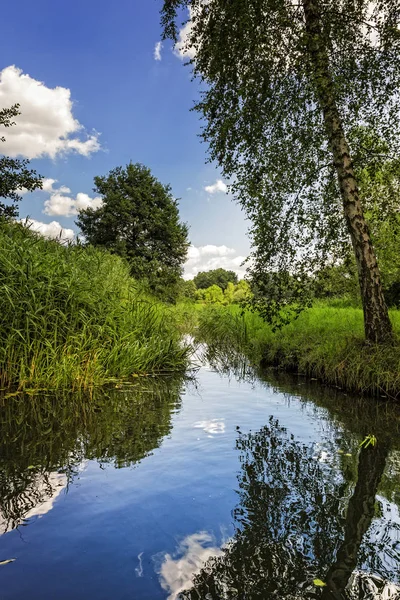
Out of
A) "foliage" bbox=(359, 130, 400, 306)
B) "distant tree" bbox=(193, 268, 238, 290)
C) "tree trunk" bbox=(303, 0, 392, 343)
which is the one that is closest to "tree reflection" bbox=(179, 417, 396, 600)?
"tree trunk" bbox=(303, 0, 392, 343)

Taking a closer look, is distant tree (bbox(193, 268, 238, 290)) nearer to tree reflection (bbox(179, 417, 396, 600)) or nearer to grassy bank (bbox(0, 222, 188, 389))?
grassy bank (bbox(0, 222, 188, 389))

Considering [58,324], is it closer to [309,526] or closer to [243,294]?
[309,526]

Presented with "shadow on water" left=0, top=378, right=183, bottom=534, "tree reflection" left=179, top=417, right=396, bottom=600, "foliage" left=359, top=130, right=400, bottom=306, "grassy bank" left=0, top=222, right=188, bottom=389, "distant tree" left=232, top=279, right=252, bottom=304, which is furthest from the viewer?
"distant tree" left=232, top=279, right=252, bottom=304

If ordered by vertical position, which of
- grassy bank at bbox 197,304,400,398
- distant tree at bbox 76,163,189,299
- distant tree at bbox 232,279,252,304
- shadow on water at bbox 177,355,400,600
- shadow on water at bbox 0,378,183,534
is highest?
distant tree at bbox 76,163,189,299

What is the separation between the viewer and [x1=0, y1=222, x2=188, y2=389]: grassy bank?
5844mm

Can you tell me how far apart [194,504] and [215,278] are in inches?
2902

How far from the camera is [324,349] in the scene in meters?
7.68

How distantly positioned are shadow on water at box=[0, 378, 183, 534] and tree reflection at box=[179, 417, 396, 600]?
1.22m

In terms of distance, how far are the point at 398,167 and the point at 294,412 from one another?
15.3 ft

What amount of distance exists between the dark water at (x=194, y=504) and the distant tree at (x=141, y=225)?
22536 mm

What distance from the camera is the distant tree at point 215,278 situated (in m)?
74.8

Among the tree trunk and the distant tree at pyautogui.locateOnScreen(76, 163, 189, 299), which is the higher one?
the distant tree at pyautogui.locateOnScreen(76, 163, 189, 299)

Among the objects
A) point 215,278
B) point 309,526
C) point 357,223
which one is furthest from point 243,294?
point 215,278

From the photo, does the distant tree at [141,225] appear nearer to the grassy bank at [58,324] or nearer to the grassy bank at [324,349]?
the grassy bank at [324,349]
